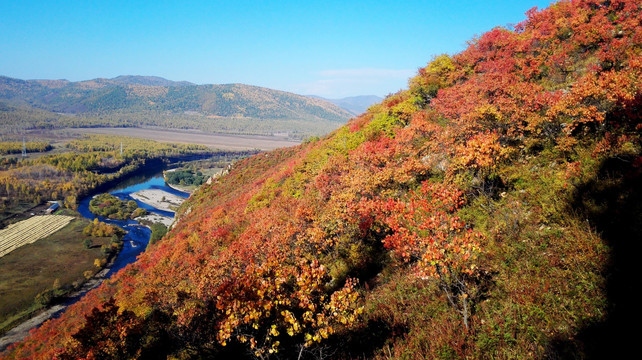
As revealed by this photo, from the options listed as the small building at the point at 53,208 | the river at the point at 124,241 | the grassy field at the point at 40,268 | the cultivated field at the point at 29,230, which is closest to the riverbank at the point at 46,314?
the river at the point at 124,241

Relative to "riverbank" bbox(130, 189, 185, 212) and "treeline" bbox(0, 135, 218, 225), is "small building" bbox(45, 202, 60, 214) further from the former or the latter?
"riverbank" bbox(130, 189, 185, 212)

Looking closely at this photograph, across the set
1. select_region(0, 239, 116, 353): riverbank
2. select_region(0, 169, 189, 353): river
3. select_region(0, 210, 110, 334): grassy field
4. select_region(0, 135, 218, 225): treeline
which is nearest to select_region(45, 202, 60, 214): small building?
select_region(0, 135, 218, 225): treeline

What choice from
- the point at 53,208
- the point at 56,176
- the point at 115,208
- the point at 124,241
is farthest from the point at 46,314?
the point at 56,176

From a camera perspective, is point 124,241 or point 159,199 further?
point 159,199

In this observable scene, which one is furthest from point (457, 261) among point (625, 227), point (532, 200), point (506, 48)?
point (506, 48)

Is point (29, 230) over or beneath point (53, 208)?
beneath

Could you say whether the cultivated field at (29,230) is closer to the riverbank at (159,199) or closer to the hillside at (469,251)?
the riverbank at (159,199)

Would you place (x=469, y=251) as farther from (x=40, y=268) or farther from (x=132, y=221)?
(x=132, y=221)

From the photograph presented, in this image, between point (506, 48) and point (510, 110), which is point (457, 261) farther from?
point (506, 48)
